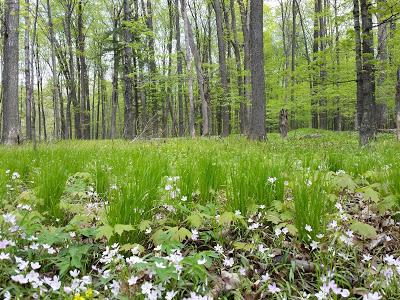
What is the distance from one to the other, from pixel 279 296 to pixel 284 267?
342 mm

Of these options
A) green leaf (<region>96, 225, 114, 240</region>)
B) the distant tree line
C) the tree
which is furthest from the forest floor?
the tree

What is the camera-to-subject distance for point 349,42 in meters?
8.18

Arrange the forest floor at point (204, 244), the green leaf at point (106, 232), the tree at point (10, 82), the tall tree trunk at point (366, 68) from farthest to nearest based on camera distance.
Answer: the tree at point (10, 82), the tall tree trunk at point (366, 68), the green leaf at point (106, 232), the forest floor at point (204, 244)

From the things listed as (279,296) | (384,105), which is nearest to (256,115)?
(279,296)

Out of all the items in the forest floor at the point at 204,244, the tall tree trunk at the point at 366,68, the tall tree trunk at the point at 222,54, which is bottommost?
the forest floor at the point at 204,244

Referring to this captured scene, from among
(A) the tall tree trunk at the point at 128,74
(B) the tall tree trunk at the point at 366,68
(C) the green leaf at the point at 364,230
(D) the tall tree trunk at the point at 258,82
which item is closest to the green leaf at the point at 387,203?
(C) the green leaf at the point at 364,230

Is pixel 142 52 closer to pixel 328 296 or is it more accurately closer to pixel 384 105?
pixel 384 105

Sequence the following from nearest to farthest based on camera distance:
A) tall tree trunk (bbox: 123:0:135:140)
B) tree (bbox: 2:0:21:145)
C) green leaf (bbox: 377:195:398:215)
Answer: green leaf (bbox: 377:195:398:215) → tree (bbox: 2:0:21:145) → tall tree trunk (bbox: 123:0:135:140)

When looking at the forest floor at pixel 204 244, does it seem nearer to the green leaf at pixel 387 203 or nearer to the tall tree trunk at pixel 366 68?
the green leaf at pixel 387 203

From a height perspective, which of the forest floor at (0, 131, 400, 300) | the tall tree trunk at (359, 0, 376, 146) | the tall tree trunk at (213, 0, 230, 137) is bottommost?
the forest floor at (0, 131, 400, 300)

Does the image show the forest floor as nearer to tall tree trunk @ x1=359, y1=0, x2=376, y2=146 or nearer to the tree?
tall tree trunk @ x1=359, y1=0, x2=376, y2=146

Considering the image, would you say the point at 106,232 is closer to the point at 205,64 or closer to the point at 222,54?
the point at 222,54

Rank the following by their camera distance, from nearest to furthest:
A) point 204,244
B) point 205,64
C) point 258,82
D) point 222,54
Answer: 1. point 204,244
2. point 258,82
3. point 222,54
4. point 205,64

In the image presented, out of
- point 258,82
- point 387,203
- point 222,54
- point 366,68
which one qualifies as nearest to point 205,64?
point 222,54
